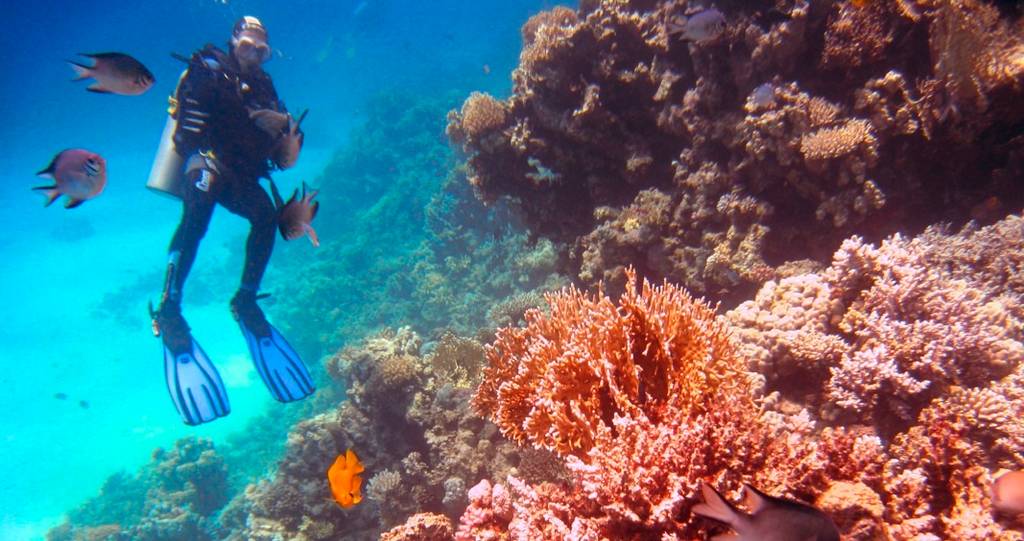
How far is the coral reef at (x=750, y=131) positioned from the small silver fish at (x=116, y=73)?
385 centimetres

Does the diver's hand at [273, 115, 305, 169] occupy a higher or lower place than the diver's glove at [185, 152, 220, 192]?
lower

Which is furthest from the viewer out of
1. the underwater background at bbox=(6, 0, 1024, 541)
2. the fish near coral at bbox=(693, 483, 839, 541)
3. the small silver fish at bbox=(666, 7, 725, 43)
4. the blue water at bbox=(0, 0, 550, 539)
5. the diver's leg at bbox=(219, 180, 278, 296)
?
the blue water at bbox=(0, 0, 550, 539)

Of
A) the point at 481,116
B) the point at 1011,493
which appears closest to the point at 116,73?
the point at 481,116

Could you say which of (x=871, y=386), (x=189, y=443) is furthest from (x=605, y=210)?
(x=189, y=443)

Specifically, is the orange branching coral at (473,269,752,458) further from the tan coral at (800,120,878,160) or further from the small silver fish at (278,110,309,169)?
the small silver fish at (278,110,309,169)

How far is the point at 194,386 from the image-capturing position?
520 centimetres

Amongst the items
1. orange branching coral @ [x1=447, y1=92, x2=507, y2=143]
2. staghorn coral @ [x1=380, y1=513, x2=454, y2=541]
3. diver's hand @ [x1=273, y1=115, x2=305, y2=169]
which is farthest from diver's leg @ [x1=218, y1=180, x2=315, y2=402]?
orange branching coral @ [x1=447, y1=92, x2=507, y2=143]

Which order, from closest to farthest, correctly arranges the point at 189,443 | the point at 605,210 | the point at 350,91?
the point at 605,210, the point at 189,443, the point at 350,91

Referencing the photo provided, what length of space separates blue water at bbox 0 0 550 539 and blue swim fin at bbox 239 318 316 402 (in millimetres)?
17459

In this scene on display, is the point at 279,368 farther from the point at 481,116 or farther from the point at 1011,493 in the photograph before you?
the point at 1011,493

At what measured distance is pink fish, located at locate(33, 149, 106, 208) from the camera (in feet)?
15.3

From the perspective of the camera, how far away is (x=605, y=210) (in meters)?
6.01

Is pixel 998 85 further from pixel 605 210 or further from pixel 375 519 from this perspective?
pixel 375 519

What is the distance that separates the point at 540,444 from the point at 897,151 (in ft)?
15.0
